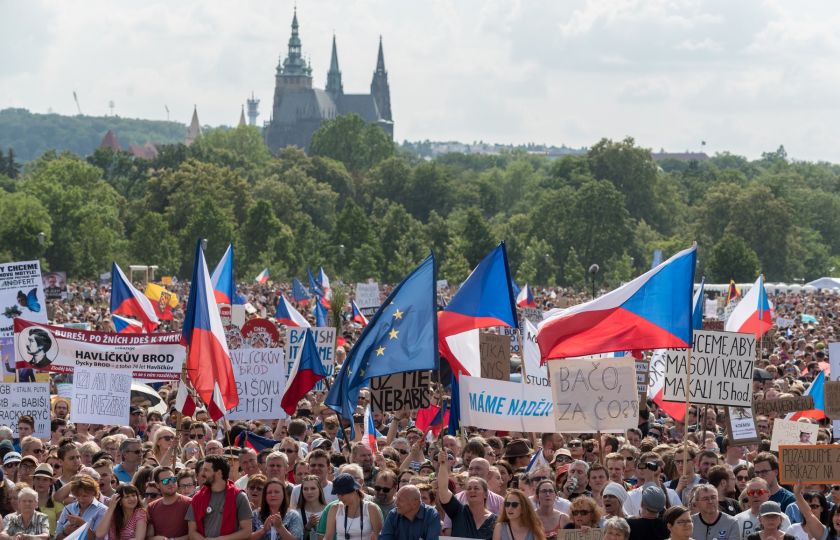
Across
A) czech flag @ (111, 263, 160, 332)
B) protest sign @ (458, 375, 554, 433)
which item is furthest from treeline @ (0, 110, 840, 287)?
protest sign @ (458, 375, 554, 433)

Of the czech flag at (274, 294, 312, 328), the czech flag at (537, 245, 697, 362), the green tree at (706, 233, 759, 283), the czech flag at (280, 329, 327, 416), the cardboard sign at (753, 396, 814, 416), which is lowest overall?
the cardboard sign at (753, 396, 814, 416)

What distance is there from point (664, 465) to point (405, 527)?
3246 mm

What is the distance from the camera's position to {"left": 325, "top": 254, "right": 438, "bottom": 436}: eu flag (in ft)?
43.0

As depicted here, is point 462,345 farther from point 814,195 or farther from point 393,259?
point 814,195

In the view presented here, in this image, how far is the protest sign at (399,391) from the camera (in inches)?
542

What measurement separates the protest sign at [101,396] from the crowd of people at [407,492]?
4.13 ft

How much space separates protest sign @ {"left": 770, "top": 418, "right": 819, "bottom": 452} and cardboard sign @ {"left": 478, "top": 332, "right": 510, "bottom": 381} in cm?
387

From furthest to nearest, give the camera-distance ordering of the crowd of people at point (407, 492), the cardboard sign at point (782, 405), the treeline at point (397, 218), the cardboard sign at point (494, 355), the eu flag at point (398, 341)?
the treeline at point (397, 218) < the cardboard sign at point (494, 355) < the cardboard sign at point (782, 405) < the eu flag at point (398, 341) < the crowd of people at point (407, 492)

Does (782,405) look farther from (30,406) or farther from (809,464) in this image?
(30,406)

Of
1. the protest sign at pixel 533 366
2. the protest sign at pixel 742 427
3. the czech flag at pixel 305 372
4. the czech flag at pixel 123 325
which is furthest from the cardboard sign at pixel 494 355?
the czech flag at pixel 123 325

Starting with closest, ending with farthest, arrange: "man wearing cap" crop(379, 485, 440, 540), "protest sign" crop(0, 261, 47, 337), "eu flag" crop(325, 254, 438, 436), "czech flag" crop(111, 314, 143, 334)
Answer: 1. "man wearing cap" crop(379, 485, 440, 540)
2. "eu flag" crop(325, 254, 438, 436)
3. "protest sign" crop(0, 261, 47, 337)
4. "czech flag" crop(111, 314, 143, 334)

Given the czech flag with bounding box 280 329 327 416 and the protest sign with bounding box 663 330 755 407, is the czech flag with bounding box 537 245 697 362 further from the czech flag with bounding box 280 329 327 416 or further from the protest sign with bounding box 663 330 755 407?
the czech flag with bounding box 280 329 327 416

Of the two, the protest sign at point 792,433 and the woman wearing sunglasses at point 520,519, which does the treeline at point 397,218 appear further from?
the woman wearing sunglasses at point 520,519

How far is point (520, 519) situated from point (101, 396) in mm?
7067
